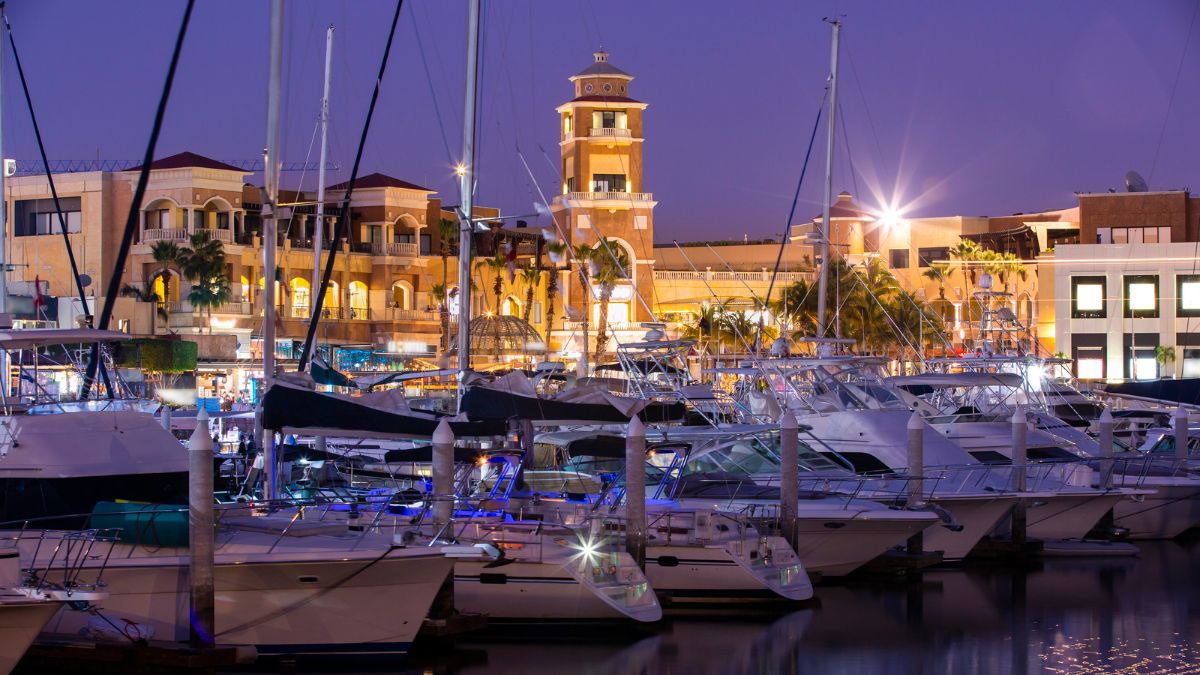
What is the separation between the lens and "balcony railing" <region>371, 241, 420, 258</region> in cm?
7406

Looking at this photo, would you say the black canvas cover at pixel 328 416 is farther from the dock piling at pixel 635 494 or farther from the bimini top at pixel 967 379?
the bimini top at pixel 967 379

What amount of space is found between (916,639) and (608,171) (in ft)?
194

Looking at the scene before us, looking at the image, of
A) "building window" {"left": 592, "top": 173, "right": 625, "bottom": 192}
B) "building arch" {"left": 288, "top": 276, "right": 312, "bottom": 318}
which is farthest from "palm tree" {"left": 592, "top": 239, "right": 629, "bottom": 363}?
"building arch" {"left": 288, "top": 276, "right": 312, "bottom": 318}

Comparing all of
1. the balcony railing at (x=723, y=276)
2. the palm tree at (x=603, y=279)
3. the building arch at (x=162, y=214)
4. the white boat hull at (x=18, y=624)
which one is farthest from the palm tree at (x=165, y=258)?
the white boat hull at (x=18, y=624)

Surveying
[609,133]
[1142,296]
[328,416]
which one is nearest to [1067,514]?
[328,416]

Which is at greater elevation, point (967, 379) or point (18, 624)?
point (967, 379)

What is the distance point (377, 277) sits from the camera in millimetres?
74125

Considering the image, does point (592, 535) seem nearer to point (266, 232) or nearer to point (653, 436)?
point (653, 436)

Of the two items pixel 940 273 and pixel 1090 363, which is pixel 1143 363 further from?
pixel 940 273

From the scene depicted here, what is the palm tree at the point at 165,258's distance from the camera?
63.5 m

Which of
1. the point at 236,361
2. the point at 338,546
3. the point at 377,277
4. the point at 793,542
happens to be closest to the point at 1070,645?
the point at 793,542

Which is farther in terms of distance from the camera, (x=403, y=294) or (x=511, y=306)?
(x=511, y=306)

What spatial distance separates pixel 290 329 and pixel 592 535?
163ft

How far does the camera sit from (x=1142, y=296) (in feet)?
224
